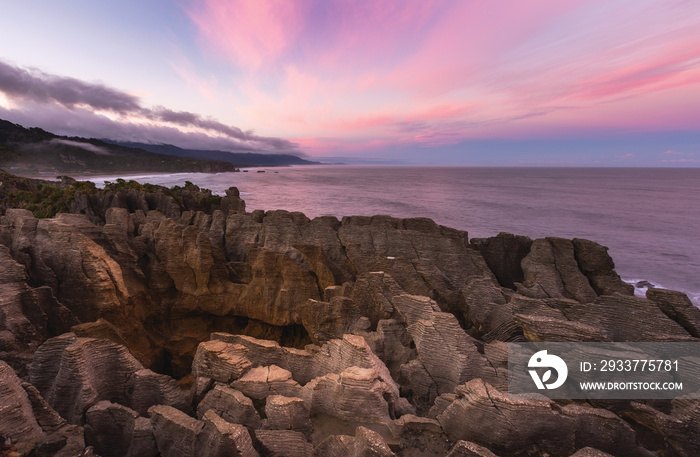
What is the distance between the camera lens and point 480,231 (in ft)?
160

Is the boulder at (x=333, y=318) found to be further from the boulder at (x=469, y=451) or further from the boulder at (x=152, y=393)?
the boulder at (x=469, y=451)

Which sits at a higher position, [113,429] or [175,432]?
[175,432]

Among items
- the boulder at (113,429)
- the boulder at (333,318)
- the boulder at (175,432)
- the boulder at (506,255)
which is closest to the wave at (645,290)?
the boulder at (506,255)

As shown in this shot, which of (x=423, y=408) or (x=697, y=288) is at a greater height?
(x=423, y=408)

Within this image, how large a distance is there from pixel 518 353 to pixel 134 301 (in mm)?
16012

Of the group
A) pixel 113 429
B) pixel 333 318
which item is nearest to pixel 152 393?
pixel 113 429

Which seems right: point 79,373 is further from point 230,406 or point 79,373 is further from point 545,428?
point 545,428

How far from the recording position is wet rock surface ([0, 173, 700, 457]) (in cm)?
598

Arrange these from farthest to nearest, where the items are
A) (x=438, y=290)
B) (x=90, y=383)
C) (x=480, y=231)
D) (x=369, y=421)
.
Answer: (x=480, y=231) < (x=438, y=290) < (x=90, y=383) < (x=369, y=421)

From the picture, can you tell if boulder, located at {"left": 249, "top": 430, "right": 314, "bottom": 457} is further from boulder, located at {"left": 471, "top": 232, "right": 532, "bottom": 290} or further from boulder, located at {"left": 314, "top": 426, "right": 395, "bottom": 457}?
boulder, located at {"left": 471, "top": 232, "right": 532, "bottom": 290}

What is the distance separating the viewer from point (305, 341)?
47.2 feet

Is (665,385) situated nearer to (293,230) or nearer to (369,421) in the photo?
(369,421)

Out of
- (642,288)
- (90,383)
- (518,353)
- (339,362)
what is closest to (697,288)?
(642,288)

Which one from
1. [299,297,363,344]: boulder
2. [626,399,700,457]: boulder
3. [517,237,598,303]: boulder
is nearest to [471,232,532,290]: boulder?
[517,237,598,303]: boulder
